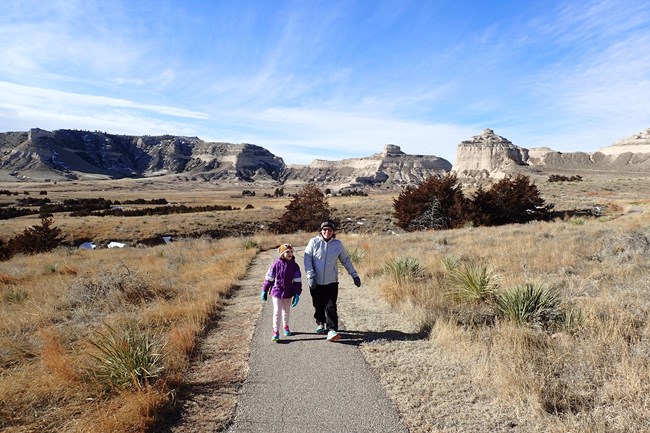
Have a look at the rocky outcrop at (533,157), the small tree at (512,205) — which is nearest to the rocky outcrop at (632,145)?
the rocky outcrop at (533,157)

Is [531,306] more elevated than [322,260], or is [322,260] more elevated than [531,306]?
[322,260]

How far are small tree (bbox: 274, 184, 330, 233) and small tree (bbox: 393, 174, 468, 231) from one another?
744cm

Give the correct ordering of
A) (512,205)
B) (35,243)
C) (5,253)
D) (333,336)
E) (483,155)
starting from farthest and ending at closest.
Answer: (483,155) < (512,205) < (35,243) < (5,253) < (333,336)

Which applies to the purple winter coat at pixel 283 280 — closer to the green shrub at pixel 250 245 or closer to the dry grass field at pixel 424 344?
the dry grass field at pixel 424 344

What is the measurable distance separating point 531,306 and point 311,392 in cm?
404

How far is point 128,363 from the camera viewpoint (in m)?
4.45

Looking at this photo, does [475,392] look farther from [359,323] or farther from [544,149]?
[544,149]

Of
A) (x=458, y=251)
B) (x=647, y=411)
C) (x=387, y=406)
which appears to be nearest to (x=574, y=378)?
(x=647, y=411)

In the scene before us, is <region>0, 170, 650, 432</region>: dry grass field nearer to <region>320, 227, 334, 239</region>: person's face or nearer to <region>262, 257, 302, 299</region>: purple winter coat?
<region>262, 257, 302, 299</region>: purple winter coat

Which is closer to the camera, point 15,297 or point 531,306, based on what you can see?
point 531,306

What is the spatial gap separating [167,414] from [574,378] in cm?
451

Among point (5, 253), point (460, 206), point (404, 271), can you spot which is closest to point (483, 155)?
point (460, 206)

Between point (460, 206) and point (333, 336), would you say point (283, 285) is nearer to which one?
A: point (333, 336)

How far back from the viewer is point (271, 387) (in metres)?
4.50
